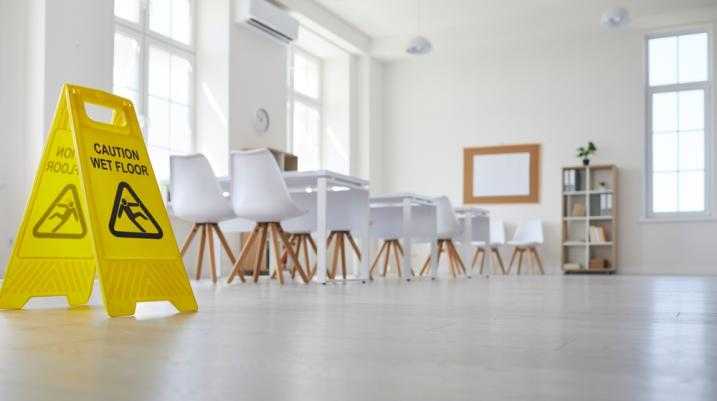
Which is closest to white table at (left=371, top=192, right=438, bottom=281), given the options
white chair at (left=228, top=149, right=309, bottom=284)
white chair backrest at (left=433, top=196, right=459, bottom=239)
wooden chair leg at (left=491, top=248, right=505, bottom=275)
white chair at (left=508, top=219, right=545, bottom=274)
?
white chair backrest at (left=433, top=196, right=459, bottom=239)

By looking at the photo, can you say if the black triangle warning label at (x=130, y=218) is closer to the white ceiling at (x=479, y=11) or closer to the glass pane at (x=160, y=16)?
the glass pane at (x=160, y=16)

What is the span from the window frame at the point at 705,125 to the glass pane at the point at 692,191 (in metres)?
0.04

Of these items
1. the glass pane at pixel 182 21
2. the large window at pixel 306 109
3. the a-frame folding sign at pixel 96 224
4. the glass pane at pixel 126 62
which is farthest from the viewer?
the large window at pixel 306 109

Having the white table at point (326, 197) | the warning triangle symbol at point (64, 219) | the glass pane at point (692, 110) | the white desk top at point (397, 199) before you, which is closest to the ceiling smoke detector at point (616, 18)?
the glass pane at point (692, 110)

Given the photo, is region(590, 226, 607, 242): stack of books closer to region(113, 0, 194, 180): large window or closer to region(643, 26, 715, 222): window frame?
region(643, 26, 715, 222): window frame

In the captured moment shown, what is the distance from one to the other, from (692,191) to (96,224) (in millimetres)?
8804

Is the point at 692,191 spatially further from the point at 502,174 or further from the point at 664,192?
the point at 502,174

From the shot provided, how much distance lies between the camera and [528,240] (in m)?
9.57

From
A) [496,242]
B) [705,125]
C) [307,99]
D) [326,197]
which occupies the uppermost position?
[307,99]

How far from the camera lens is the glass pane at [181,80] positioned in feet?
24.8

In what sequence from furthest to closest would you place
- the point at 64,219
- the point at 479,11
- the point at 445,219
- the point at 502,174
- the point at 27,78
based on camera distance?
the point at 502,174, the point at 479,11, the point at 445,219, the point at 27,78, the point at 64,219

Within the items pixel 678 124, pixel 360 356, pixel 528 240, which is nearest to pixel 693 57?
pixel 678 124

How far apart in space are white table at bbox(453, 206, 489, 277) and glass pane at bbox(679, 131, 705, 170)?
302cm

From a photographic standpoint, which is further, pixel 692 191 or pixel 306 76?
pixel 306 76
